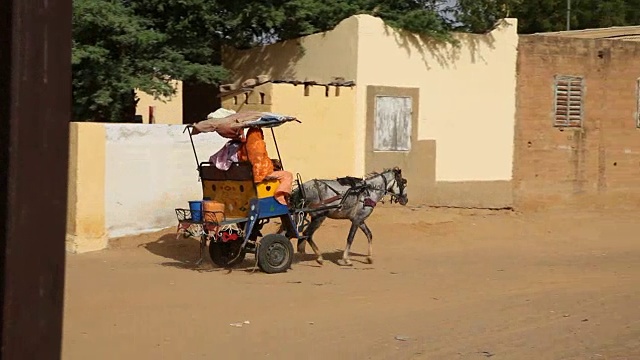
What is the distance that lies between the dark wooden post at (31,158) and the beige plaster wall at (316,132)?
13787 millimetres

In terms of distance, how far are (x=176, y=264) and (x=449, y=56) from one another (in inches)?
310

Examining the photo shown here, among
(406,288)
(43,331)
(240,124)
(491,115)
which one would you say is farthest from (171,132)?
(43,331)

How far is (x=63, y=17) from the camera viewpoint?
2068 millimetres

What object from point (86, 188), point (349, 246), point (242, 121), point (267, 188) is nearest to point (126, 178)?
point (86, 188)

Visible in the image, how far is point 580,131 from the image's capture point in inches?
789

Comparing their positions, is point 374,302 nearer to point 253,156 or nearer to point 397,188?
point 253,156

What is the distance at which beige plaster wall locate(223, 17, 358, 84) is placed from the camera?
16906 mm

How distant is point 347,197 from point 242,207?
5.38 feet

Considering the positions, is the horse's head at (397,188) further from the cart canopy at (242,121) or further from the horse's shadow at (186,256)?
the cart canopy at (242,121)

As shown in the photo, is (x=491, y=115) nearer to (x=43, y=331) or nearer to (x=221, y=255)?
(x=221, y=255)

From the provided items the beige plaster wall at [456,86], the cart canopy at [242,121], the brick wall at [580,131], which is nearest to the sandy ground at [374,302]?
the cart canopy at [242,121]

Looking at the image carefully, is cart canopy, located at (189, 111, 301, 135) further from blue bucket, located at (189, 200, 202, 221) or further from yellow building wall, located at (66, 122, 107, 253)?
yellow building wall, located at (66, 122, 107, 253)

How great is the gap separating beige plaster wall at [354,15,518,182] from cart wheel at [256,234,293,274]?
5236mm

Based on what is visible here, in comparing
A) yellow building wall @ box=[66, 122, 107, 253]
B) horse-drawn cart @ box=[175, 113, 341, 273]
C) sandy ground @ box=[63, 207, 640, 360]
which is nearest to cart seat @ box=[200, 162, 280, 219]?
horse-drawn cart @ box=[175, 113, 341, 273]
